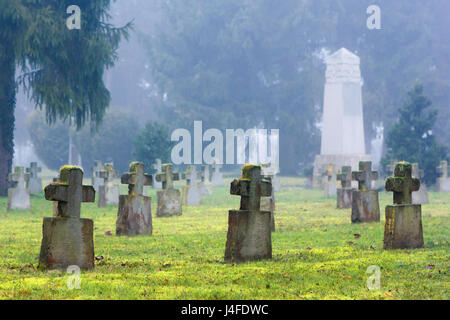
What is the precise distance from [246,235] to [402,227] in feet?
7.78

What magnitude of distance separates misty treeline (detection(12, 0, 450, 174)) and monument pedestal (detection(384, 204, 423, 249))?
41960 millimetres

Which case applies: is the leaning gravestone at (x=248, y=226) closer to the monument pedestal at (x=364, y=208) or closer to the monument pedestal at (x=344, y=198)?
the monument pedestal at (x=364, y=208)

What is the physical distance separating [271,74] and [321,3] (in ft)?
21.6

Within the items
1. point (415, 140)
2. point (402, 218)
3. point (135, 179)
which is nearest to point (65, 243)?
point (402, 218)

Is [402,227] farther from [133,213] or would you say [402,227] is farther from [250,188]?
[133,213]

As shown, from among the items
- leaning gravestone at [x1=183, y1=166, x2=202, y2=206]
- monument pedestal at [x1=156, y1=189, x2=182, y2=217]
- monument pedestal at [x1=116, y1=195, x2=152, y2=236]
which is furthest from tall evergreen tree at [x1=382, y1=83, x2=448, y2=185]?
monument pedestal at [x1=116, y1=195, x2=152, y2=236]

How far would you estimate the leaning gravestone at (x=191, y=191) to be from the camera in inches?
859

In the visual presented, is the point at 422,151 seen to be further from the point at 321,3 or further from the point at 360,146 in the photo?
the point at 321,3

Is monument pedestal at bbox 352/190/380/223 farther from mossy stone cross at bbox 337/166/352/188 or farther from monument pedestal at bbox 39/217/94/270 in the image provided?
monument pedestal at bbox 39/217/94/270

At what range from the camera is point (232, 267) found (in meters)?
8.40

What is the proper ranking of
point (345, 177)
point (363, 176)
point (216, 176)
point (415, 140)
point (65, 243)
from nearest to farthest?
point (65, 243) < point (363, 176) < point (345, 177) < point (415, 140) < point (216, 176)

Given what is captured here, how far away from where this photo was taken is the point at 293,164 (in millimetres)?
53094

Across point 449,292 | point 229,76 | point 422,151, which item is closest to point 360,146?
point 422,151

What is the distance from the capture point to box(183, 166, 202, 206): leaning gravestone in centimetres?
2183
